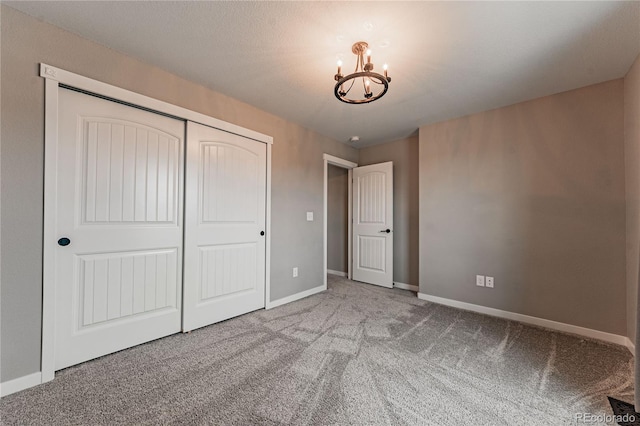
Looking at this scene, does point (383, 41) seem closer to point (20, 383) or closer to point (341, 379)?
point (341, 379)

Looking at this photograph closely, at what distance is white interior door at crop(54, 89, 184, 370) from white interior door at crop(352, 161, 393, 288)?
9.26ft

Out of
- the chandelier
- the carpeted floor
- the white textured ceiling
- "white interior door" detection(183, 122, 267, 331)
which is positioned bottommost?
the carpeted floor

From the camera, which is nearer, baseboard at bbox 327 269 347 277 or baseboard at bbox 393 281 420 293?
baseboard at bbox 393 281 420 293

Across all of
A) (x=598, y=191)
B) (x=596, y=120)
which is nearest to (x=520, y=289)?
(x=598, y=191)

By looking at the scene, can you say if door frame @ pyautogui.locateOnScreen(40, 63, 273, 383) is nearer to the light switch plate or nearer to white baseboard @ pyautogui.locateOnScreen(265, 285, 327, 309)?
white baseboard @ pyautogui.locateOnScreen(265, 285, 327, 309)

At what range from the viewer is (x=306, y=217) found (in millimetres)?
3520

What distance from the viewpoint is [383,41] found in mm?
1807

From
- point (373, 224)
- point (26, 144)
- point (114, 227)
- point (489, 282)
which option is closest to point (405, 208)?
point (373, 224)

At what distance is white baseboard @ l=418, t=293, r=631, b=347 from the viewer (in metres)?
2.21

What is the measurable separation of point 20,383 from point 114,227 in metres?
1.06

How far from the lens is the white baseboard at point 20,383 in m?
1.49

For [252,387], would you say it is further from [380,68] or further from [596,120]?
[596,120]

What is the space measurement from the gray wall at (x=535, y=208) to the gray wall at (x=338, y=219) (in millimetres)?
1666

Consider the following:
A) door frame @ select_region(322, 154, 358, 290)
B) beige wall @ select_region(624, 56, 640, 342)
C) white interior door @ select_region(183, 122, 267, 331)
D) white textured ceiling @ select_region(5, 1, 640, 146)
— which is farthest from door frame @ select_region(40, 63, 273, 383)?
beige wall @ select_region(624, 56, 640, 342)
